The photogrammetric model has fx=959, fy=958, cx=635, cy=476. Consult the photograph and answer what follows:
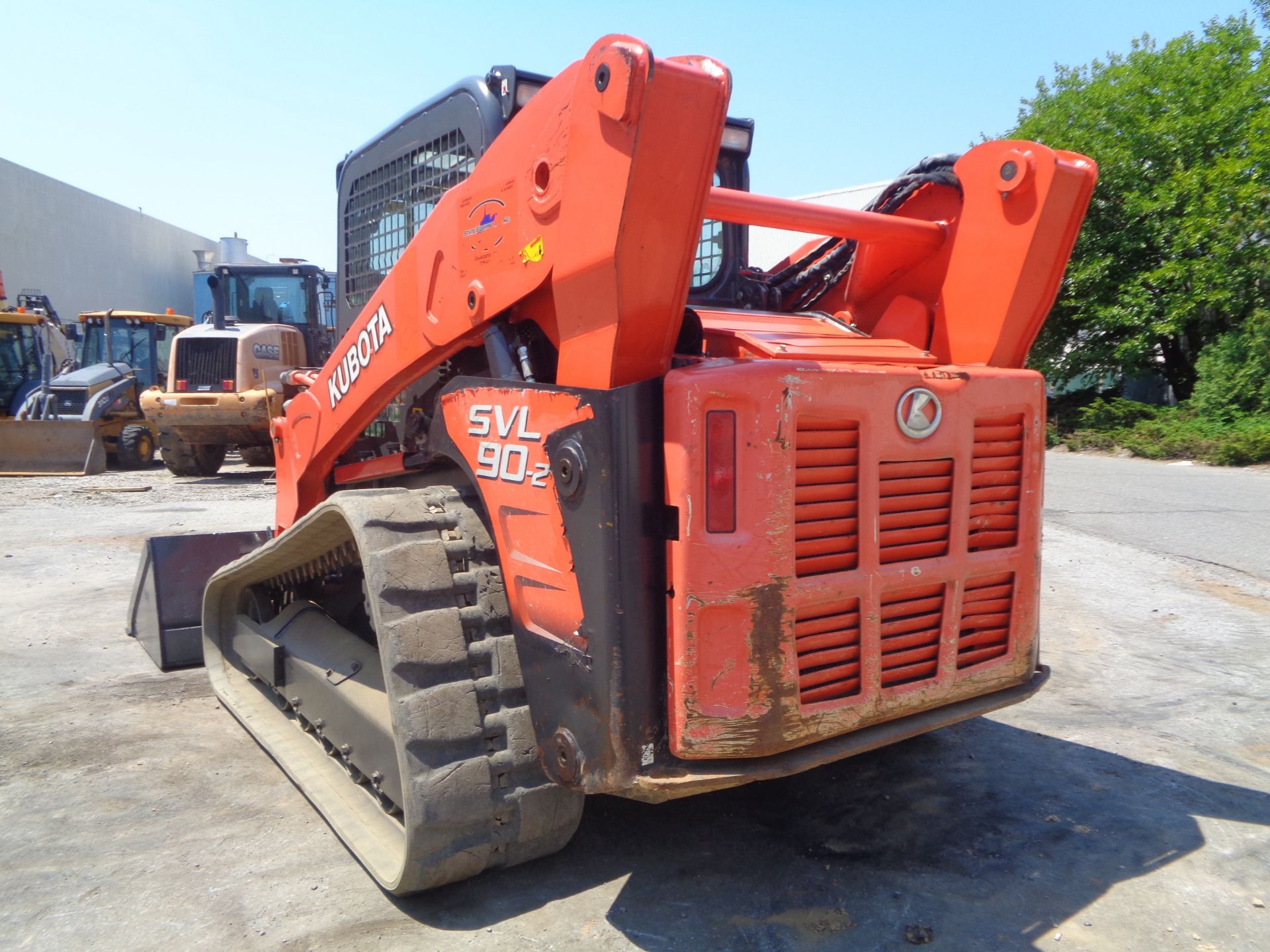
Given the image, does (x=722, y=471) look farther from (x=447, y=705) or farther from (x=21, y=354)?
(x=21, y=354)

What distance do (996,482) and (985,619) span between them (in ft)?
1.29

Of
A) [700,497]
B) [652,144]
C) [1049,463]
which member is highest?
[652,144]

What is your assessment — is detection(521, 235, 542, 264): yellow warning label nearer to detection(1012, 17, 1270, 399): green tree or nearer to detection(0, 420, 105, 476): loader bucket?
detection(0, 420, 105, 476): loader bucket

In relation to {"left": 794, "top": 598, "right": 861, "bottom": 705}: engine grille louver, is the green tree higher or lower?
higher

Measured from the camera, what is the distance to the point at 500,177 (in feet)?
8.46

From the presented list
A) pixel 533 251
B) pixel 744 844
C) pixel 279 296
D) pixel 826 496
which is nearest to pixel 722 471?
pixel 826 496

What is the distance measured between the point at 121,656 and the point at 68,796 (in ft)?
5.96

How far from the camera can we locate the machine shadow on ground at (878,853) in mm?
2459

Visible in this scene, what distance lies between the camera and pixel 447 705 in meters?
2.48

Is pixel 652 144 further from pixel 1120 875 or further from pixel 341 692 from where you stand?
pixel 1120 875

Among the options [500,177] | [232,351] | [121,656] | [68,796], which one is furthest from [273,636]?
[232,351]

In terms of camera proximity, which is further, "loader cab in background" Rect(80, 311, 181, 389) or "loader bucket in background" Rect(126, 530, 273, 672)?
"loader cab in background" Rect(80, 311, 181, 389)

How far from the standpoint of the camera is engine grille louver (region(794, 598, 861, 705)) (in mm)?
2350

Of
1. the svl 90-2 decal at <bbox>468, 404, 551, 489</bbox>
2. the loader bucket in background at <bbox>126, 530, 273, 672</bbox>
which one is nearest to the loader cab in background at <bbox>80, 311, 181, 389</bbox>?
the loader bucket in background at <bbox>126, 530, 273, 672</bbox>
